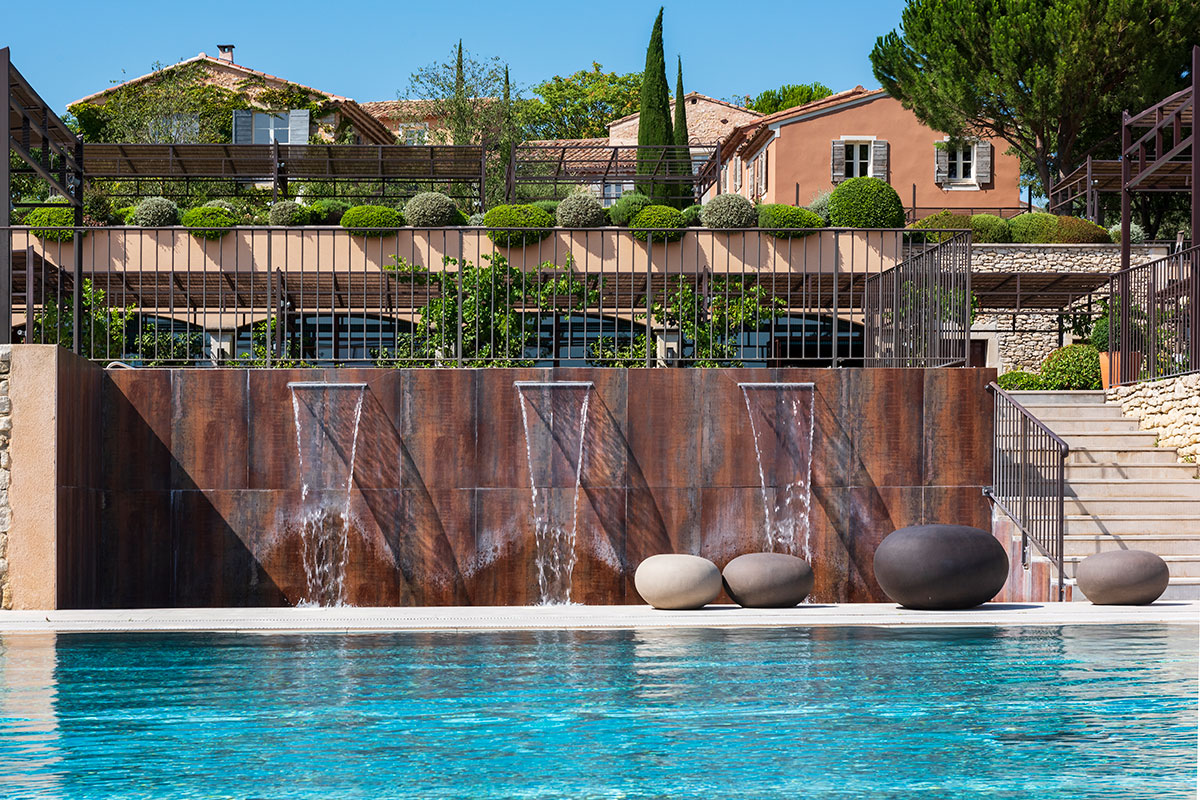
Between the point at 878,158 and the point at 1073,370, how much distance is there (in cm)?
2559

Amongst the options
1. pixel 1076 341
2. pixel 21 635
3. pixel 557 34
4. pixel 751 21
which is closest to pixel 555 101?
pixel 557 34

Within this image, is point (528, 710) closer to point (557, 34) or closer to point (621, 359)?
point (621, 359)

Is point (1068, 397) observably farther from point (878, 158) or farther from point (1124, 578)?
point (878, 158)

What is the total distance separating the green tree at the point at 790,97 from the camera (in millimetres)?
68500

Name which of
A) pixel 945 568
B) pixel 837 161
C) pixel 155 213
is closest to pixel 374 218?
pixel 155 213

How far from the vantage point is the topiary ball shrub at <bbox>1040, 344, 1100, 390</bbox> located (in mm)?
18978

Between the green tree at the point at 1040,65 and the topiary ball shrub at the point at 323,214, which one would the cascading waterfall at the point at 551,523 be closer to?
the topiary ball shrub at the point at 323,214

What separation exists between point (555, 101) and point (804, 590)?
62.2 metres

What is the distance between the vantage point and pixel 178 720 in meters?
6.08

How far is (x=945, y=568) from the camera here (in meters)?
10.8

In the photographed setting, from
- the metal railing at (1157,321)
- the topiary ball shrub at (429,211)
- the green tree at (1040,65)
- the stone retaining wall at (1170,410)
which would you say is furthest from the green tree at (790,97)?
the stone retaining wall at (1170,410)

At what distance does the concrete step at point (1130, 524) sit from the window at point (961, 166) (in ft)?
105

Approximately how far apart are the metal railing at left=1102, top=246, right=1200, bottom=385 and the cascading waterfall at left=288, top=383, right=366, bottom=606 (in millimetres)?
9980

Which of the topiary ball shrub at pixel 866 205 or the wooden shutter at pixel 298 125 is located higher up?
the wooden shutter at pixel 298 125
